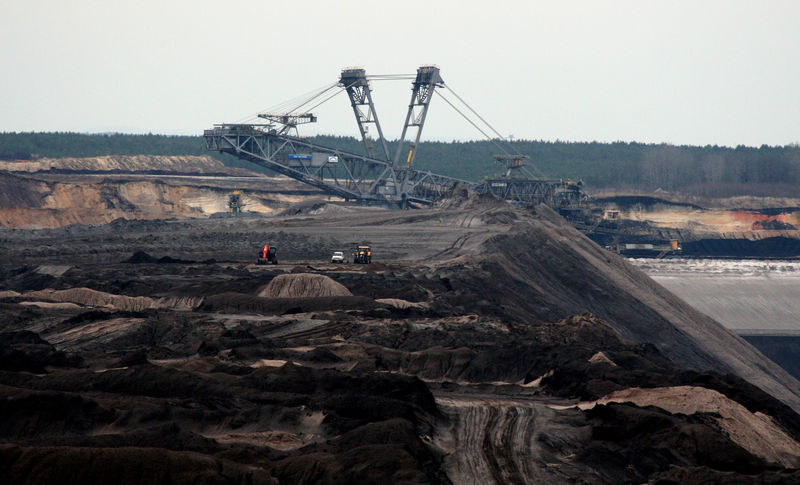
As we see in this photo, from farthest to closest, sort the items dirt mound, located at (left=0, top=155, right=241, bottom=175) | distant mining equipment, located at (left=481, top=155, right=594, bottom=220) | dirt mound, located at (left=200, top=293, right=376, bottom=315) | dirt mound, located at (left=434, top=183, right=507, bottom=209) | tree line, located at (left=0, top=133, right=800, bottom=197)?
tree line, located at (left=0, top=133, right=800, bottom=197) → dirt mound, located at (left=0, top=155, right=241, bottom=175) → distant mining equipment, located at (left=481, top=155, right=594, bottom=220) → dirt mound, located at (left=434, top=183, right=507, bottom=209) → dirt mound, located at (left=200, top=293, right=376, bottom=315)

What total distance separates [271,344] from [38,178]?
7440cm

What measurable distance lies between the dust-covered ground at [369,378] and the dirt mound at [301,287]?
0.27 ft

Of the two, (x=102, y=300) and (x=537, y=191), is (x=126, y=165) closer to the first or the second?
(x=537, y=191)

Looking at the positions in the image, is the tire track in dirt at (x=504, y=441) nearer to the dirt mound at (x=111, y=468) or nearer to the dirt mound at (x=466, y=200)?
the dirt mound at (x=111, y=468)

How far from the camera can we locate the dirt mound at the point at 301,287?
4281 centimetres

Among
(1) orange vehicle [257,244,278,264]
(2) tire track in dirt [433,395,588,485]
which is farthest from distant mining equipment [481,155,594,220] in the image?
(2) tire track in dirt [433,395,588,485]

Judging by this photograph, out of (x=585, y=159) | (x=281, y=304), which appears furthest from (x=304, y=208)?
(x=585, y=159)

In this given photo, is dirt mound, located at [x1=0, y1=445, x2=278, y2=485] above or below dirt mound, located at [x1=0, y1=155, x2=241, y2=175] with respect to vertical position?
above

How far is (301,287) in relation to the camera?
4303 cm

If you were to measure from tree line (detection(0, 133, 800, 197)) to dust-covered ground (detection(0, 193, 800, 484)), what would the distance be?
85.7 meters

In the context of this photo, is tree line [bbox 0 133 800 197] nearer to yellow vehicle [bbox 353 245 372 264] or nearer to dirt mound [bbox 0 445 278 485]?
yellow vehicle [bbox 353 245 372 264]

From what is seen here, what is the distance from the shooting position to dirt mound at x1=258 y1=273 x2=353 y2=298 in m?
42.8

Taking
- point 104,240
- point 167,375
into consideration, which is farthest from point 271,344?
point 104,240

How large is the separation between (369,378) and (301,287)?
18.8 m
